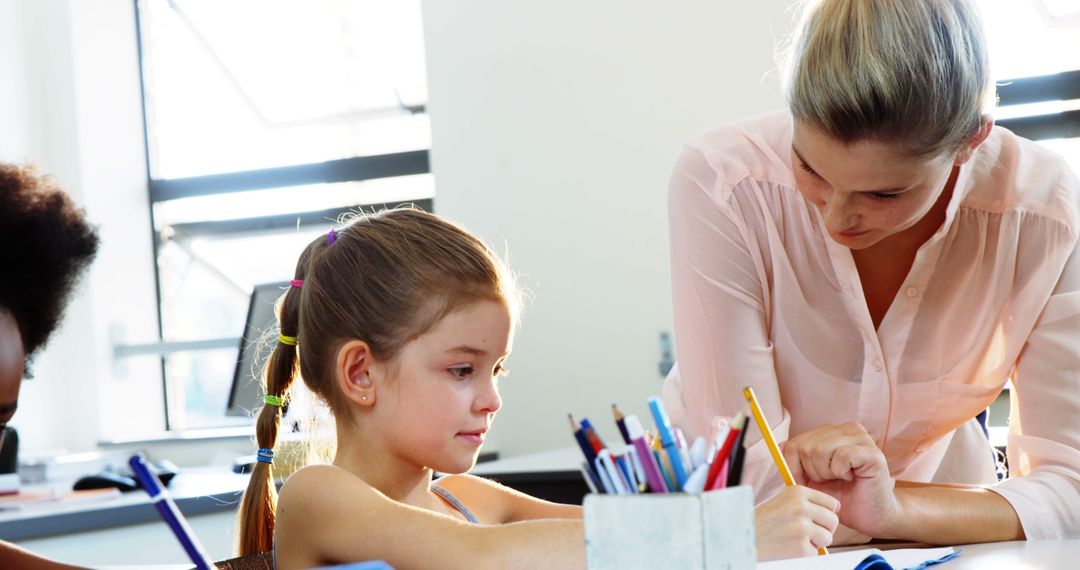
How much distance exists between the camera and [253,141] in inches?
169

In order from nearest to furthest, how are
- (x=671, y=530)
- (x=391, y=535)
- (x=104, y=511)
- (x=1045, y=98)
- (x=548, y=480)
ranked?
(x=671, y=530) < (x=391, y=535) < (x=104, y=511) < (x=548, y=480) < (x=1045, y=98)

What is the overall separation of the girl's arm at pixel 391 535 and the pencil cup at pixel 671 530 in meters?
0.34

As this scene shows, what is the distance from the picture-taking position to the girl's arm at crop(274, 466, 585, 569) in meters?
0.95

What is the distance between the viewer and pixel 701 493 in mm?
588

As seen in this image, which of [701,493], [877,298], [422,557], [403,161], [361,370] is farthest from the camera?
[403,161]

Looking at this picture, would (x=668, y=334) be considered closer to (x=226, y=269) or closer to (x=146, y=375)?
(x=226, y=269)

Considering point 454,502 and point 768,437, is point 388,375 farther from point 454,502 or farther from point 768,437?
point 768,437

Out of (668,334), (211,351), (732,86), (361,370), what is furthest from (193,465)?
(361,370)

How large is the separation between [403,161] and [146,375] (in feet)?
4.53

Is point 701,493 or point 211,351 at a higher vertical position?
point 701,493

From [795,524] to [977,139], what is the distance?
56cm

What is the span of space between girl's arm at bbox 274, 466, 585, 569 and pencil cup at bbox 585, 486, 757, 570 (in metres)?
0.34

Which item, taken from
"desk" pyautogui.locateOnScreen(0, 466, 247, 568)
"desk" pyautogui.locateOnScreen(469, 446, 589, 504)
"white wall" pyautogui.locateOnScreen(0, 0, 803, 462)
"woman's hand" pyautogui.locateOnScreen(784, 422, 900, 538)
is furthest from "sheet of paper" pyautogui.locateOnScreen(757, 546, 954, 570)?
"white wall" pyautogui.locateOnScreen(0, 0, 803, 462)

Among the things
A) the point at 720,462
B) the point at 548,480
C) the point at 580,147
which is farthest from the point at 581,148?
the point at 720,462
